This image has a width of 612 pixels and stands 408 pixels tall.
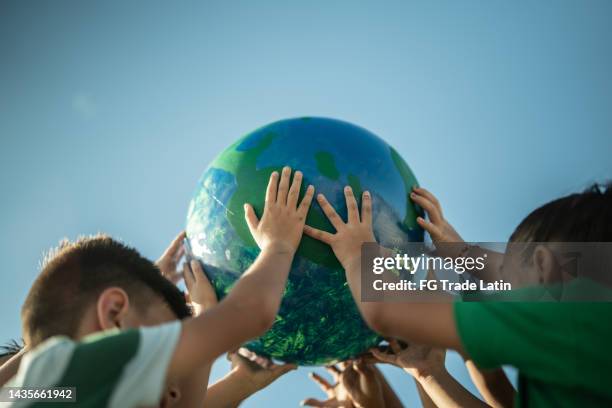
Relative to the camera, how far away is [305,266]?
3523 mm

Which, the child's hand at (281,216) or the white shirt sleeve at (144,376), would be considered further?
the child's hand at (281,216)

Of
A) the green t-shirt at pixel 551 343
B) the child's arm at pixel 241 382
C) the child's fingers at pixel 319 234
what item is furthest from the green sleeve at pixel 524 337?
the child's arm at pixel 241 382

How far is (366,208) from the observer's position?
3.58m

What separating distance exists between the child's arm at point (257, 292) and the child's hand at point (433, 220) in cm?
83

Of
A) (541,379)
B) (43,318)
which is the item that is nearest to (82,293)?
(43,318)

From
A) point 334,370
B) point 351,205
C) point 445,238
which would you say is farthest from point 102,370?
point 334,370

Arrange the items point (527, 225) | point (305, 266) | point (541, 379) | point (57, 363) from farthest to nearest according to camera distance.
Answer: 1. point (305, 266)
2. point (527, 225)
3. point (541, 379)
4. point (57, 363)

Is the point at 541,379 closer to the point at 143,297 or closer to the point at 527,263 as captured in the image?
the point at 527,263

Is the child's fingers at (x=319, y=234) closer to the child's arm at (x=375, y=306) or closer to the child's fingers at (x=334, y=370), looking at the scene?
the child's arm at (x=375, y=306)

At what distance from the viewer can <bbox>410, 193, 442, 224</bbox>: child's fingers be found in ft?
12.8

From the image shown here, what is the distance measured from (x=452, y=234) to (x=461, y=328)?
165 cm

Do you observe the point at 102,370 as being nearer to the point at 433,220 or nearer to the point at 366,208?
the point at 366,208

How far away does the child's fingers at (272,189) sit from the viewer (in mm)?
3529

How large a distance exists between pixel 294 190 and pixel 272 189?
0.14 m
